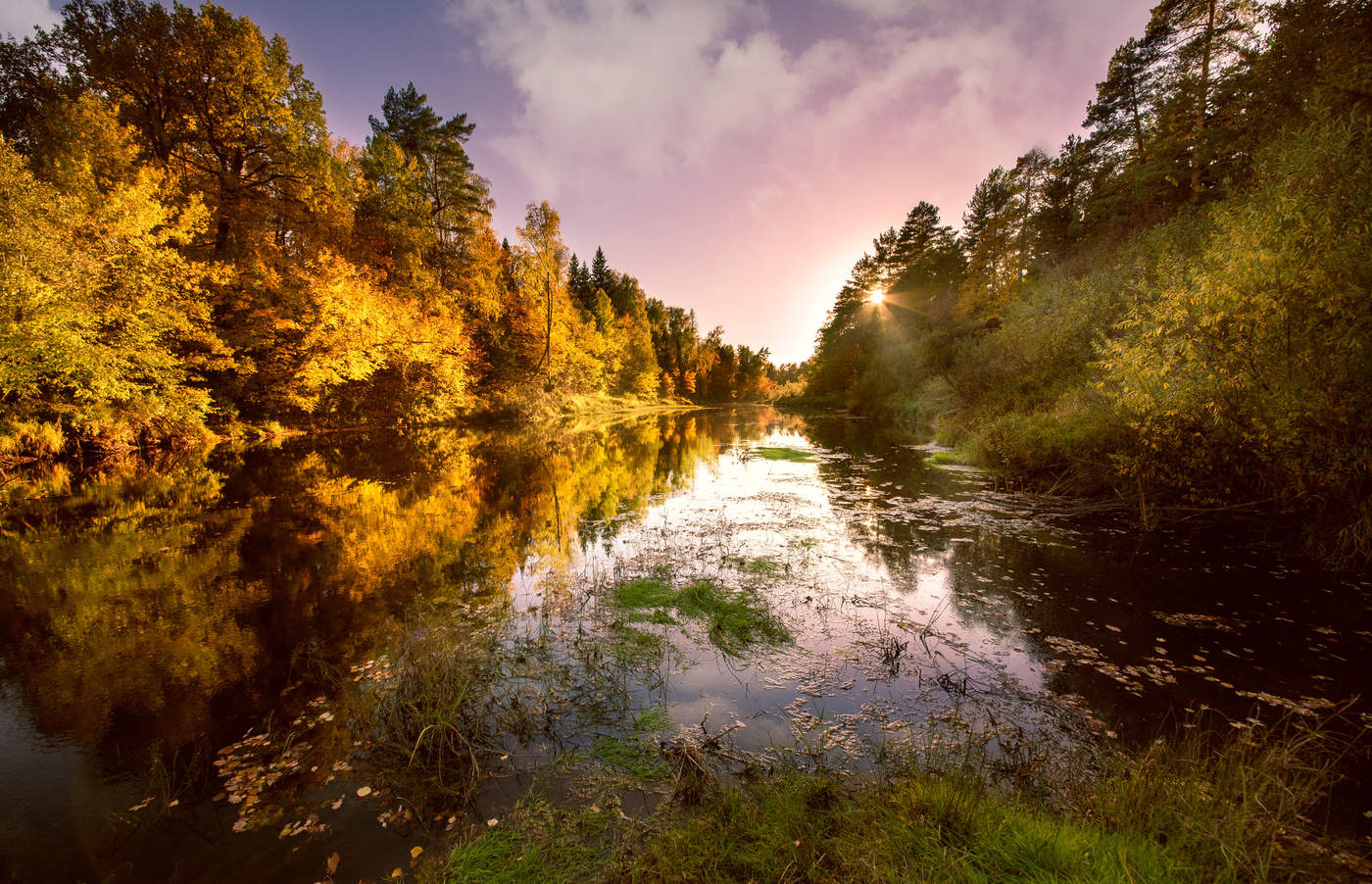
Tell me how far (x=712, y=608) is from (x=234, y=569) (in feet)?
26.6

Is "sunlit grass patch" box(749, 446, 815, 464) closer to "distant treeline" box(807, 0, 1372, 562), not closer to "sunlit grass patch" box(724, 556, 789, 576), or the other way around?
"distant treeline" box(807, 0, 1372, 562)

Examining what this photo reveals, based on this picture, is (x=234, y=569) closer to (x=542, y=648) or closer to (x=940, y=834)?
(x=542, y=648)

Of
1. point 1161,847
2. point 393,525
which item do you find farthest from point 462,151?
point 1161,847

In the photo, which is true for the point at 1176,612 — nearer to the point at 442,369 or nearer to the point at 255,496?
the point at 255,496

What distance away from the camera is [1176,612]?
686cm

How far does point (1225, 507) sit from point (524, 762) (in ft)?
41.9

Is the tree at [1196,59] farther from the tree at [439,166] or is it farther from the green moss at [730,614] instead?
the tree at [439,166]

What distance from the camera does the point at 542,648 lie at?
593cm

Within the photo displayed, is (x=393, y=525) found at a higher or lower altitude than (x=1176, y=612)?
higher

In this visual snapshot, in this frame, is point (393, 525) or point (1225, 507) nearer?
point (1225, 507)

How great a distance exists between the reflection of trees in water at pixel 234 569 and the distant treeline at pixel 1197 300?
38.9 feet

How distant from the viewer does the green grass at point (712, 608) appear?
632 centimetres

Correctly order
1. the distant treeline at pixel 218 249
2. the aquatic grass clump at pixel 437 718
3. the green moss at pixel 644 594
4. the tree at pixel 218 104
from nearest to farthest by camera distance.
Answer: the aquatic grass clump at pixel 437 718 < the green moss at pixel 644 594 < the distant treeline at pixel 218 249 < the tree at pixel 218 104

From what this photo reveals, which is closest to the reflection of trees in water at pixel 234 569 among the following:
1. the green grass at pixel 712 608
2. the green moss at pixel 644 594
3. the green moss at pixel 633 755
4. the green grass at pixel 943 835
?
the green moss at pixel 644 594
